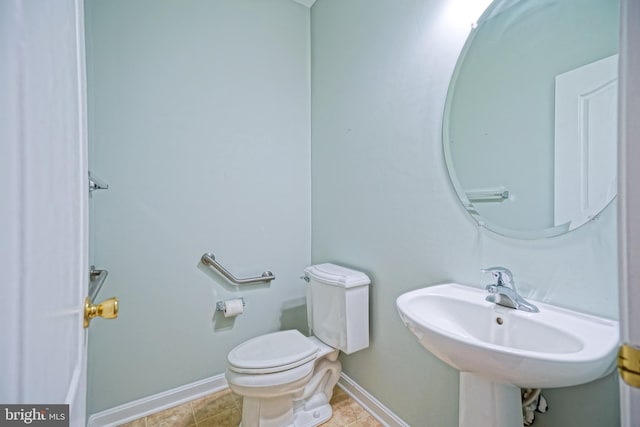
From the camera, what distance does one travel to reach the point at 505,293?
0.87 meters

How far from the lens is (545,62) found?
893 millimetres

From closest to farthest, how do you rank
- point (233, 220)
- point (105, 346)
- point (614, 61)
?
1. point (614, 61)
2. point (105, 346)
3. point (233, 220)

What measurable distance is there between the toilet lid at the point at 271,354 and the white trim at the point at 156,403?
0.57 metres

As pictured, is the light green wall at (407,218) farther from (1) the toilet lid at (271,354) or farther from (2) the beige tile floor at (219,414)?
(1) the toilet lid at (271,354)

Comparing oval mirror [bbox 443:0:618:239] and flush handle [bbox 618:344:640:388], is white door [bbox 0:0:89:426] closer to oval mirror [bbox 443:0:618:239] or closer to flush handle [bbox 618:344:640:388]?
flush handle [bbox 618:344:640:388]

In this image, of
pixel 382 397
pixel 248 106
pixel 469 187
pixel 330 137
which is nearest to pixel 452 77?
pixel 469 187

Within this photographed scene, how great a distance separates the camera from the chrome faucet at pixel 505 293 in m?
0.86

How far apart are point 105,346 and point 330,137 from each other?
1.72 m

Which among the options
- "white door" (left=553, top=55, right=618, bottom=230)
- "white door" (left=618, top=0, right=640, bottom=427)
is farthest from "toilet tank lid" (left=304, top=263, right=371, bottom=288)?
"white door" (left=618, top=0, right=640, bottom=427)

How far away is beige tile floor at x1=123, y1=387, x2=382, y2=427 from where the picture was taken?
146cm

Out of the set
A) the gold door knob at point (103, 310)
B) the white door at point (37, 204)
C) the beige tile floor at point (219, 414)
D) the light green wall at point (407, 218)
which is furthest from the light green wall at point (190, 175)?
the white door at point (37, 204)

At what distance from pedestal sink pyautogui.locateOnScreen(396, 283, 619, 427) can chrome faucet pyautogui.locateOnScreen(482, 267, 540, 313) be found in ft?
0.06

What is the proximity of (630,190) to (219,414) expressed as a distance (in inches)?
74.2

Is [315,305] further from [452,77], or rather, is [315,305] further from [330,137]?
[452,77]
